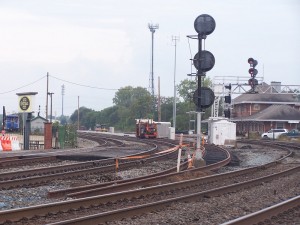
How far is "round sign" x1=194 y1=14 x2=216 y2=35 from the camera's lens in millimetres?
19859

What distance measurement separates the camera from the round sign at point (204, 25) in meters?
19.9

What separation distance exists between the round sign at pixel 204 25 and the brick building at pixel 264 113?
53.2 metres

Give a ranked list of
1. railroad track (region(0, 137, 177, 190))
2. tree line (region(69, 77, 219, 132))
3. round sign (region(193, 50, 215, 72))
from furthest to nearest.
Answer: tree line (region(69, 77, 219, 132)) < round sign (region(193, 50, 215, 72)) < railroad track (region(0, 137, 177, 190))

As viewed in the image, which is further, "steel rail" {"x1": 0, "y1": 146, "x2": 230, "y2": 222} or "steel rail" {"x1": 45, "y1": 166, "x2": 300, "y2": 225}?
"steel rail" {"x1": 0, "y1": 146, "x2": 230, "y2": 222}

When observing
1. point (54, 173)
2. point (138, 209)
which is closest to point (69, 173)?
point (54, 173)

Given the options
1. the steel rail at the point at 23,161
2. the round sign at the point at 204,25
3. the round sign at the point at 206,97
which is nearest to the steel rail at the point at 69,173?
the steel rail at the point at 23,161

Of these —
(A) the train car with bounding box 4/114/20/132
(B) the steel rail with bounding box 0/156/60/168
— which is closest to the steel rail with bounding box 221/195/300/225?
(B) the steel rail with bounding box 0/156/60/168

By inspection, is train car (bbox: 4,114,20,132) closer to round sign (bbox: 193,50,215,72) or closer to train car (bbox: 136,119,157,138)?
train car (bbox: 136,119,157,138)

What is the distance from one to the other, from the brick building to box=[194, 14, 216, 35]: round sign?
53.2 meters

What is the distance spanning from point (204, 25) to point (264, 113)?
215 feet

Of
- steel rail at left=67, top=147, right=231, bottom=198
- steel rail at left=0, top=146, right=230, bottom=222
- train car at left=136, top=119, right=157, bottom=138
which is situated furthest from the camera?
train car at left=136, top=119, right=157, bottom=138

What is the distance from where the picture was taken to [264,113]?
83.5 meters

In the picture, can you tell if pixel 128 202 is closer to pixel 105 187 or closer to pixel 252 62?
pixel 105 187

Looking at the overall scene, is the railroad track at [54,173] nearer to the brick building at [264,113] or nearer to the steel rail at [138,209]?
the steel rail at [138,209]
